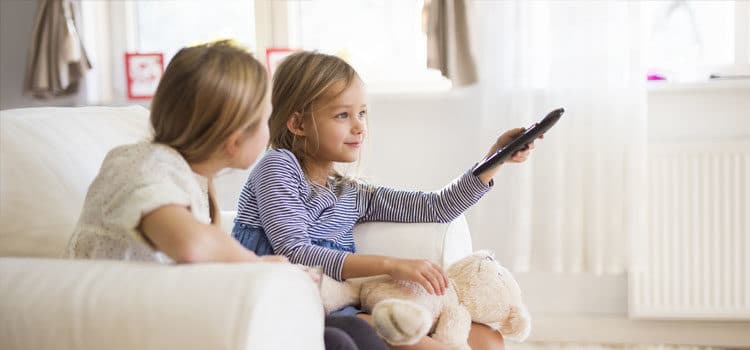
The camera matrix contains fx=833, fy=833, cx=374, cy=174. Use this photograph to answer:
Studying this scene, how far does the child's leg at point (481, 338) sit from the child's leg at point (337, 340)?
0.43 m

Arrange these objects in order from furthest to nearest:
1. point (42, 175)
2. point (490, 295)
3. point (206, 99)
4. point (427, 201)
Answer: point (427, 201), point (490, 295), point (42, 175), point (206, 99)

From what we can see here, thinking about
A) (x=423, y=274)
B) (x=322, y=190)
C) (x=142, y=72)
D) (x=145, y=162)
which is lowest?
(x=423, y=274)

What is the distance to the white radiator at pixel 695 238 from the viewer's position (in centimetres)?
251

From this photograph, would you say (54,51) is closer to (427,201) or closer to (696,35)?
(427,201)

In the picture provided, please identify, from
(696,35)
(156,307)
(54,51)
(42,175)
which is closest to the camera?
(156,307)

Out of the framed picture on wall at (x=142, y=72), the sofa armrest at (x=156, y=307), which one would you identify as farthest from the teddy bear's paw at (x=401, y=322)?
the framed picture on wall at (x=142, y=72)

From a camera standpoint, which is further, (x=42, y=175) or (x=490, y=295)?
(x=490, y=295)

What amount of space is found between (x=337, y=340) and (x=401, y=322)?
136 millimetres

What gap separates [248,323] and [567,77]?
1854mm

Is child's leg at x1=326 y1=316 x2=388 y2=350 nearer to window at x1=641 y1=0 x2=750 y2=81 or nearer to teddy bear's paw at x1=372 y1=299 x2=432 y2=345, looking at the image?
teddy bear's paw at x1=372 y1=299 x2=432 y2=345

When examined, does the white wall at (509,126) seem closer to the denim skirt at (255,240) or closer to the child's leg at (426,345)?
the denim skirt at (255,240)

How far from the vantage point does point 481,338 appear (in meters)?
1.50

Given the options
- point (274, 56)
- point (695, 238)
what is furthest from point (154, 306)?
point (695, 238)

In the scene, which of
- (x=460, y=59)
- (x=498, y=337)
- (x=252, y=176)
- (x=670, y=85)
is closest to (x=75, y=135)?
(x=252, y=176)
